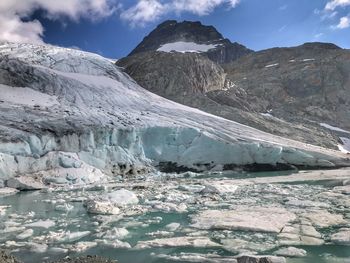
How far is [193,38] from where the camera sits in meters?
124

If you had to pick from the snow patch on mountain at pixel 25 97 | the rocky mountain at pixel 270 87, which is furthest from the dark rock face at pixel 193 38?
the snow patch on mountain at pixel 25 97

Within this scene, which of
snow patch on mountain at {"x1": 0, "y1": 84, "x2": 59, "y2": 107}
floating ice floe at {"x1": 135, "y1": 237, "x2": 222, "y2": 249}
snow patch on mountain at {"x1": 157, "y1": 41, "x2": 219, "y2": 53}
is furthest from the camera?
snow patch on mountain at {"x1": 157, "y1": 41, "x2": 219, "y2": 53}

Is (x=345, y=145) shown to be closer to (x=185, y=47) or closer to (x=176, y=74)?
(x=176, y=74)

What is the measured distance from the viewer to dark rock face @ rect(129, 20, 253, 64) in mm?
120500

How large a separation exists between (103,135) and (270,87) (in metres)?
44.9

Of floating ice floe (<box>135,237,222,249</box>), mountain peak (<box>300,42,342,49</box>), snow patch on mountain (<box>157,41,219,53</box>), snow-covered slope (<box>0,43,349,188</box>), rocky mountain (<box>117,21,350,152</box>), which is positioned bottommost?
floating ice floe (<box>135,237,222,249</box>)

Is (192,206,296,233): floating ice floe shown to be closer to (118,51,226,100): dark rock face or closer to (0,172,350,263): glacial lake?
(0,172,350,263): glacial lake

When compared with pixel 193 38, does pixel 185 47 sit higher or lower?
lower

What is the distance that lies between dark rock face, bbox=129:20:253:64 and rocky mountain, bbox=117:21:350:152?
104 ft

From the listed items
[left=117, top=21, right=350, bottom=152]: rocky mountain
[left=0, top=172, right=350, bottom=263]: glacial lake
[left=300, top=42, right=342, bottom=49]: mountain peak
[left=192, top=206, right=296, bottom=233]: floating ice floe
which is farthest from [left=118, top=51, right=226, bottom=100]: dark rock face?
[left=192, top=206, right=296, bottom=233]: floating ice floe

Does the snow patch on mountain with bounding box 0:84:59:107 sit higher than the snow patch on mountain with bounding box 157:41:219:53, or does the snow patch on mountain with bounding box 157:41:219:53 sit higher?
the snow patch on mountain with bounding box 157:41:219:53

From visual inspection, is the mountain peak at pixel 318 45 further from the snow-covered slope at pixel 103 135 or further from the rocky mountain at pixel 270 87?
the snow-covered slope at pixel 103 135

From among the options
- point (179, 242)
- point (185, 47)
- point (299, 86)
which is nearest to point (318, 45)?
point (299, 86)

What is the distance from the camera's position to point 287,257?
8.98 m
